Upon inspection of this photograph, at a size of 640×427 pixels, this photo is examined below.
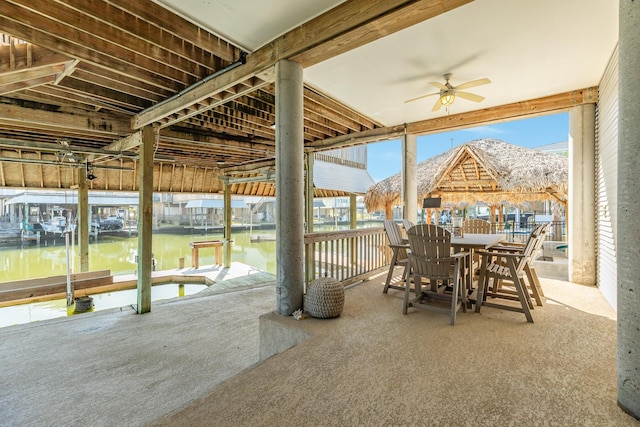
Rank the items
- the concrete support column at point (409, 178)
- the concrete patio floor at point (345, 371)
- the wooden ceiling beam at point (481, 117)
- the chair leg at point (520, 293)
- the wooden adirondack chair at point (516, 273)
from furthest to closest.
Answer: the concrete support column at point (409, 178)
the wooden ceiling beam at point (481, 117)
the wooden adirondack chair at point (516, 273)
the chair leg at point (520, 293)
the concrete patio floor at point (345, 371)

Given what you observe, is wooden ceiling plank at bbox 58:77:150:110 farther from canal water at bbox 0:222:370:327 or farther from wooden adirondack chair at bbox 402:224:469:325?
wooden adirondack chair at bbox 402:224:469:325

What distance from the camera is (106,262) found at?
12.8 metres

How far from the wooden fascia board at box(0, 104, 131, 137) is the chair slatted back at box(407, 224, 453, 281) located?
5.38 m

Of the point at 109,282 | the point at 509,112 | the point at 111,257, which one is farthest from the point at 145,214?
the point at 111,257

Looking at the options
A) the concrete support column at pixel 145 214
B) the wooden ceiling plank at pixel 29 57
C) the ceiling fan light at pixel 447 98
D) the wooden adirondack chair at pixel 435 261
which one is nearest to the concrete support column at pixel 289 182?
the wooden adirondack chair at pixel 435 261

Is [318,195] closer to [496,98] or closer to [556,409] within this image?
[496,98]

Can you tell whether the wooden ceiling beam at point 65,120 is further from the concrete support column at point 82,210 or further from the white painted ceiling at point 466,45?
the white painted ceiling at point 466,45

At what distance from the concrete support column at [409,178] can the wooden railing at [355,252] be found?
34.7 inches

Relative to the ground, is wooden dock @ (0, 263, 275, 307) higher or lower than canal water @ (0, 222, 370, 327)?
higher

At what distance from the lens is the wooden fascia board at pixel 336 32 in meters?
2.35

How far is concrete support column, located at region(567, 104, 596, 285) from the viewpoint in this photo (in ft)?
13.6

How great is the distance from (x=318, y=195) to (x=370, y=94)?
6.93 m

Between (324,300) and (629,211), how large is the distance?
2.39 metres

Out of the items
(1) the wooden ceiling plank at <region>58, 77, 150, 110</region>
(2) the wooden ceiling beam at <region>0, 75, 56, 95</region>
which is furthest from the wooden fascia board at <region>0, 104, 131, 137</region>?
(2) the wooden ceiling beam at <region>0, 75, 56, 95</region>
